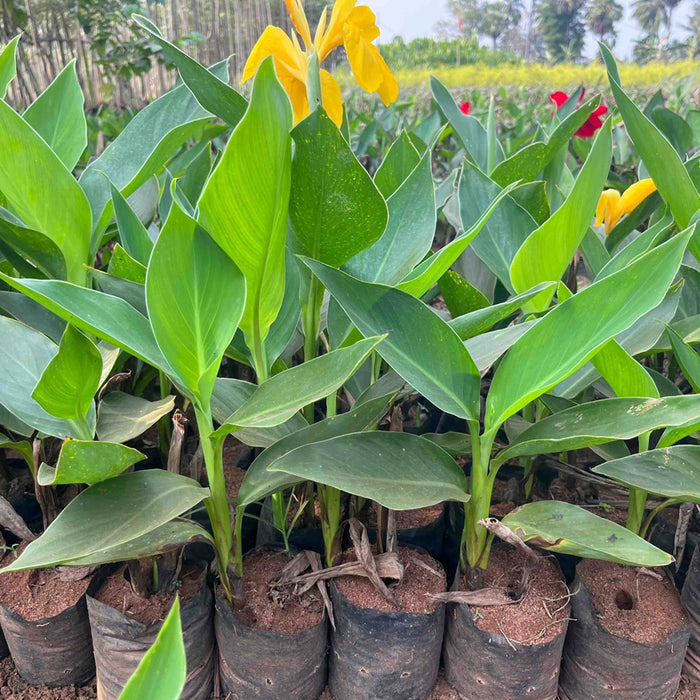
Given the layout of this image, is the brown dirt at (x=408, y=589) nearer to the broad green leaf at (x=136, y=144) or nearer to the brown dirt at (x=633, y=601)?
the brown dirt at (x=633, y=601)

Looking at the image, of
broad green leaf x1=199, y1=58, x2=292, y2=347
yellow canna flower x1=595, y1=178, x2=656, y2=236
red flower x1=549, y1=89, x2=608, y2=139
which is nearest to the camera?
broad green leaf x1=199, y1=58, x2=292, y2=347

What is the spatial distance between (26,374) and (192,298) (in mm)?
269

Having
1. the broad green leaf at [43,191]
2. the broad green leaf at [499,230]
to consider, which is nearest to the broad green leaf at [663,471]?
the broad green leaf at [499,230]

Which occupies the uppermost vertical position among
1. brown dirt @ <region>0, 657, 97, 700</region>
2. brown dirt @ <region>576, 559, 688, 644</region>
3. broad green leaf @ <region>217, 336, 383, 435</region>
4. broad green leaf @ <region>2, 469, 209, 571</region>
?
broad green leaf @ <region>217, 336, 383, 435</region>

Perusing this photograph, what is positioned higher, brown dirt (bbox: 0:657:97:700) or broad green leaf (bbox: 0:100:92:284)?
broad green leaf (bbox: 0:100:92:284)

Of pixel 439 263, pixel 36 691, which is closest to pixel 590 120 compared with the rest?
pixel 439 263

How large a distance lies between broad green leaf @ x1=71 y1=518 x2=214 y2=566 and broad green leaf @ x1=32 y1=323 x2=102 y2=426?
149 mm

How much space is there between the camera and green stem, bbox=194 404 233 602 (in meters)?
0.64

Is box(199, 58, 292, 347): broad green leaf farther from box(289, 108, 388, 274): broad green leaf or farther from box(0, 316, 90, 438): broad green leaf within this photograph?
box(0, 316, 90, 438): broad green leaf

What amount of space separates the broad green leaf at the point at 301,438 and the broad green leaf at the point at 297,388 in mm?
90

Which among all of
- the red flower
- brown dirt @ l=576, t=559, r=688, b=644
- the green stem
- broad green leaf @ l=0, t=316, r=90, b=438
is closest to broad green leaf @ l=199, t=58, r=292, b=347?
the green stem

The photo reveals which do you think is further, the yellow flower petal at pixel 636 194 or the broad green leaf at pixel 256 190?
the yellow flower petal at pixel 636 194

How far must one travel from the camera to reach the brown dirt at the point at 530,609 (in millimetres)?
727

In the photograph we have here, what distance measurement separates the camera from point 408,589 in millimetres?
780
